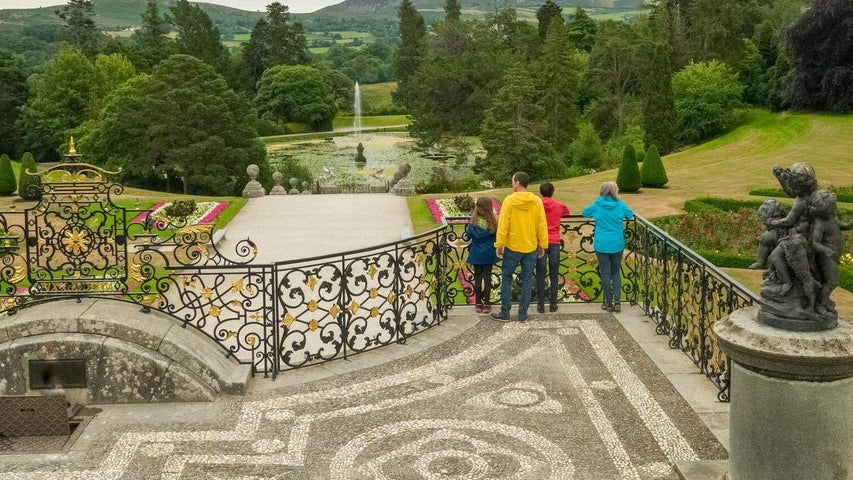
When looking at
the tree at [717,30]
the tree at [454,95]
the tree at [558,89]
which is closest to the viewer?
the tree at [558,89]

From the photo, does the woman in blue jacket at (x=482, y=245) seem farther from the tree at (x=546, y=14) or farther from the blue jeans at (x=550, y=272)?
the tree at (x=546, y=14)

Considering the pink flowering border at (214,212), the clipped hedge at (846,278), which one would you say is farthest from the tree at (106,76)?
the clipped hedge at (846,278)

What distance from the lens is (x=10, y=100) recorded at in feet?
198

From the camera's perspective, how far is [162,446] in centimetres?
741

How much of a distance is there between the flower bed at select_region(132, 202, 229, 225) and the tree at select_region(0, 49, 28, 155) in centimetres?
3914

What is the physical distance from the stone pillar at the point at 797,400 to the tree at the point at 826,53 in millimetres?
45079

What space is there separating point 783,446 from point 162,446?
504cm

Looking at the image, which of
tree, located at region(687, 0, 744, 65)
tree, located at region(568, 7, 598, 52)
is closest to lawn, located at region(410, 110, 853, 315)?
tree, located at region(687, 0, 744, 65)

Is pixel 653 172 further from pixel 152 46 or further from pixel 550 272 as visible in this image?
pixel 152 46

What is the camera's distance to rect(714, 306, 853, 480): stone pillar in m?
5.34

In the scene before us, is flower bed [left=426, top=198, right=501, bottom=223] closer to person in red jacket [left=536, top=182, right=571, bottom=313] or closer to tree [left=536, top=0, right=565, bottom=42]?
person in red jacket [left=536, top=182, right=571, bottom=313]

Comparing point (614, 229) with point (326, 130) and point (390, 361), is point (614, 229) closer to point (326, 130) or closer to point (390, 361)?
point (390, 361)

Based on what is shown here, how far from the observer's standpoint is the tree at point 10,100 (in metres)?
60.0

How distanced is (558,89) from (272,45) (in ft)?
141
